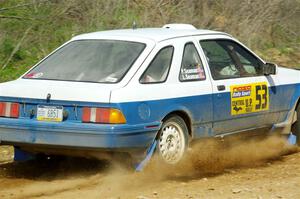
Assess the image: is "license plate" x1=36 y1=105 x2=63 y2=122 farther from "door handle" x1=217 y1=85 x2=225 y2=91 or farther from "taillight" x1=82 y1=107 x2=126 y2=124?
"door handle" x1=217 y1=85 x2=225 y2=91

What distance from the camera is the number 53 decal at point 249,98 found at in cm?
899

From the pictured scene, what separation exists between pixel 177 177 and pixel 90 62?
1512 mm

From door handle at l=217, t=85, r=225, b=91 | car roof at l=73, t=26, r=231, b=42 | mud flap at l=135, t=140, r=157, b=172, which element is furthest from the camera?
door handle at l=217, t=85, r=225, b=91

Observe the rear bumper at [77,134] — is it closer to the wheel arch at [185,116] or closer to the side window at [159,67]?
the wheel arch at [185,116]

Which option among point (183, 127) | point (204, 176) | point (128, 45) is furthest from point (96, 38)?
point (204, 176)

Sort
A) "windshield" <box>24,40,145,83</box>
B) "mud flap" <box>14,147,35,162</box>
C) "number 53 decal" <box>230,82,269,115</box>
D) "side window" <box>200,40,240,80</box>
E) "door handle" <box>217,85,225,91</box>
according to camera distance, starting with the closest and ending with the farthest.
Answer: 1. "windshield" <box>24,40,145,83</box>
2. "mud flap" <box>14,147,35,162</box>
3. "door handle" <box>217,85,225,91</box>
4. "side window" <box>200,40,240,80</box>
5. "number 53 decal" <box>230,82,269,115</box>

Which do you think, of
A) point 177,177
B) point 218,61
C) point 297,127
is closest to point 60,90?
point 177,177

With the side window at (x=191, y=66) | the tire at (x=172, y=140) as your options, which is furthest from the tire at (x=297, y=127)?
the tire at (x=172, y=140)

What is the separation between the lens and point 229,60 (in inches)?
365

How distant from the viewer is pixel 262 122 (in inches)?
375

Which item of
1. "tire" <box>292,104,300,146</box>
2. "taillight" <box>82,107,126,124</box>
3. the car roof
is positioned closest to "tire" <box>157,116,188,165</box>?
"taillight" <box>82,107,126,124</box>

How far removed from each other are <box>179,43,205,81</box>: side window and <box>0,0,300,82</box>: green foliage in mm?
5048

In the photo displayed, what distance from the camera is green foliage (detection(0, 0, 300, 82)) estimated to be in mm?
14031

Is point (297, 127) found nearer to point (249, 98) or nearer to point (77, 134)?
point (249, 98)
